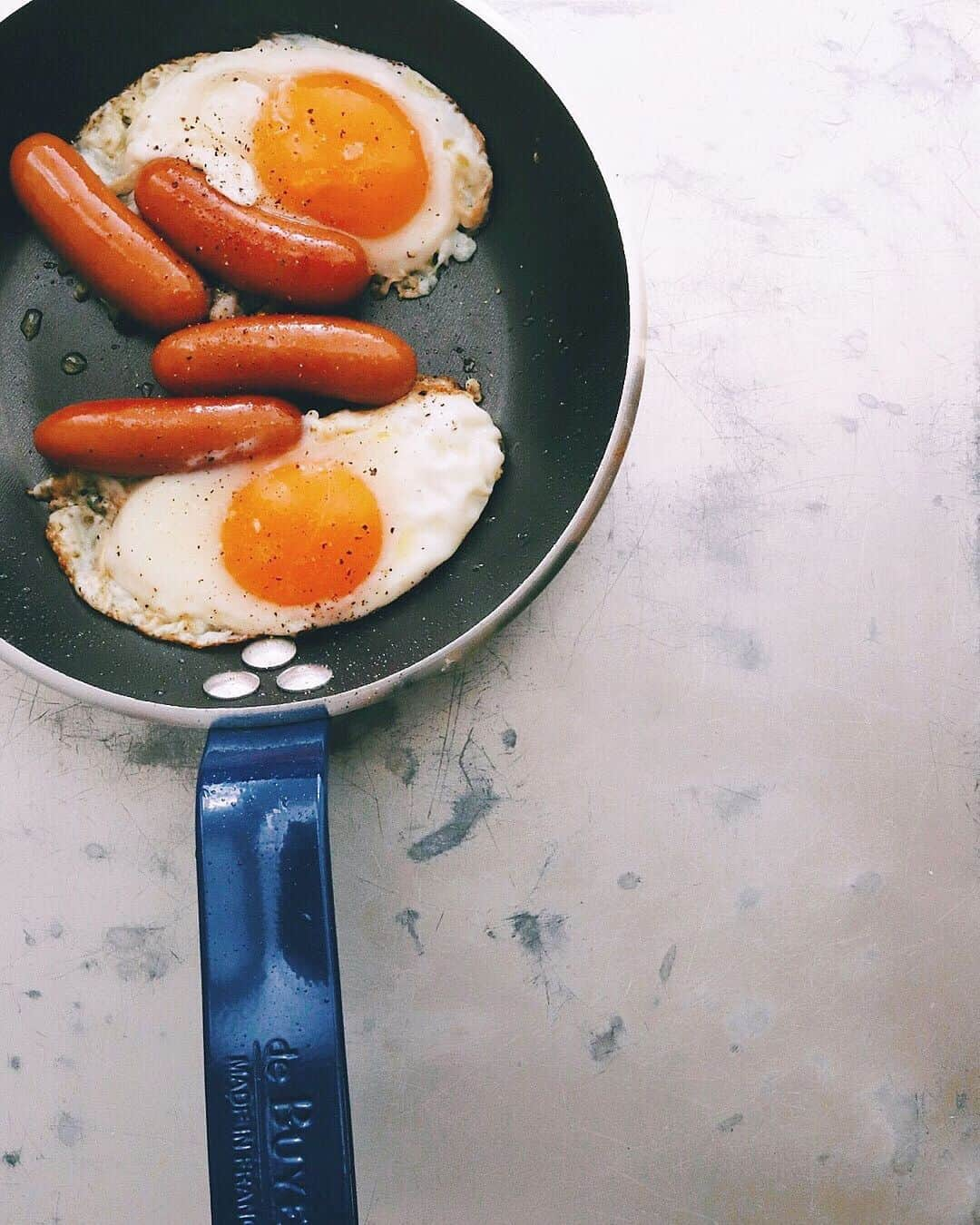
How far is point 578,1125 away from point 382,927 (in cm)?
43

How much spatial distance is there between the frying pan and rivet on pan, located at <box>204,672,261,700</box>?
1 centimetres

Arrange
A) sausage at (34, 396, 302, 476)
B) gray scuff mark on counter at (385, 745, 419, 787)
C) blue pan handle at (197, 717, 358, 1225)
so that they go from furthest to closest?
1. gray scuff mark on counter at (385, 745, 419, 787)
2. sausage at (34, 396, 302, 476)
3. blue pan handle at (197, 717, 358, 1225)

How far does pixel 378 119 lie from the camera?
4.71ft

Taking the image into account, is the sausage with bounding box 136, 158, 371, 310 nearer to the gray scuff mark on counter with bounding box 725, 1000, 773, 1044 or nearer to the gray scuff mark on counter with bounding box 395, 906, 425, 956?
the gray scuff mark on counter with bounding box 395, 906, 425, 956

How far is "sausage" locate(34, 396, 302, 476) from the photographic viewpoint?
53.2 inches

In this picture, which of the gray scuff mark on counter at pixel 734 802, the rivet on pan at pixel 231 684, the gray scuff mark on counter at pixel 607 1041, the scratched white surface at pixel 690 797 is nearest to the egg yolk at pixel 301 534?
the rivet on pan at pixel 231 684

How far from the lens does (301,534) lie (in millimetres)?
1373

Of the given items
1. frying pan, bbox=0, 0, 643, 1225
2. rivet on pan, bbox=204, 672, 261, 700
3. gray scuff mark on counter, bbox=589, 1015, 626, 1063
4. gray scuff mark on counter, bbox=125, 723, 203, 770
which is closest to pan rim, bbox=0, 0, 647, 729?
frying pan, bbox=0, 0, 643, 1225

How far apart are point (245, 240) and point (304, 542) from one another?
1.39ft

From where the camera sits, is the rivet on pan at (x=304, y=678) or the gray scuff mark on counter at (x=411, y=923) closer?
the rivet on pan at (x=304, y=678)

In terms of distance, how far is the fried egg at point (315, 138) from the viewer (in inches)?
56.5

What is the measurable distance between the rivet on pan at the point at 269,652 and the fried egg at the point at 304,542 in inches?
0.6

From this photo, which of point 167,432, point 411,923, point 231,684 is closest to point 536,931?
point 411,923

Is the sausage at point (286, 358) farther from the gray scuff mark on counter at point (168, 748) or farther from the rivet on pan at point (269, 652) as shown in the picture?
the gray scuff mark on counter at point (168, 748)
